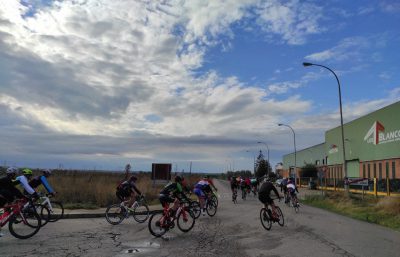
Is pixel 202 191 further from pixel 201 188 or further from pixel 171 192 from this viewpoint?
pixel 171 192

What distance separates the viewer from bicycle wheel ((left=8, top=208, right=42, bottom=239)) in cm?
1178

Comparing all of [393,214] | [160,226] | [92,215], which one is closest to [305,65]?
[393,214]

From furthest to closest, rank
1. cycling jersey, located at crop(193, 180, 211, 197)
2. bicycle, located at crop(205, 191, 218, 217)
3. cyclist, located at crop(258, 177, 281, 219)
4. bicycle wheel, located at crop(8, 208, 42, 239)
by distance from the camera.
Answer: bicycle, located at crop(205, 191, 218, 217), cycling jersey, located at crop(193, 180, 211, 197), cyclist, located at crop(258, 177, 281, 219), bicycle wheel, located at crop(8, 208, 42, 239)

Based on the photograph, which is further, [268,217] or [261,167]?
[261,167]

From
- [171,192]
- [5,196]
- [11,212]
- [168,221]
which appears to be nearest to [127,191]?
[171,192]

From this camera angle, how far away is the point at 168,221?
42.6ft

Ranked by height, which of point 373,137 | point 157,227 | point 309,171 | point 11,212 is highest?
point 373,137

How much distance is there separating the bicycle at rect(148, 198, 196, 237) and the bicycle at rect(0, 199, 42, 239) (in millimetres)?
3176

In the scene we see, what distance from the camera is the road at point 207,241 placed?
32.8 feet

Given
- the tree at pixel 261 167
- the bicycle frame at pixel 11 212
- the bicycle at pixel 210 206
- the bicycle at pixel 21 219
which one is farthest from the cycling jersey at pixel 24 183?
the tree at pixel 261 167

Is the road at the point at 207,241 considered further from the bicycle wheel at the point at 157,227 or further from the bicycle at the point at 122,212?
the bicycle at the point at 122,212

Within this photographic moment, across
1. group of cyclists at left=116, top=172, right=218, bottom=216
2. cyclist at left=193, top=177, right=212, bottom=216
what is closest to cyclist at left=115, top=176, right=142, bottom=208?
group of cyclists at left=116, top=172, right=218, bottom=216

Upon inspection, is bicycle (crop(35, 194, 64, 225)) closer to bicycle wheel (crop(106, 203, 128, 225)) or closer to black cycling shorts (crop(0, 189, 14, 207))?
black cycling shorts (crop(0, 189, 14, 207))

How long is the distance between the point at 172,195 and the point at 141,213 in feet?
12.6
